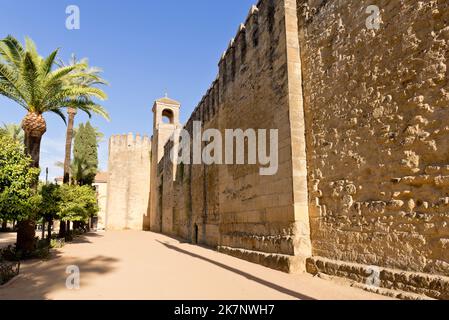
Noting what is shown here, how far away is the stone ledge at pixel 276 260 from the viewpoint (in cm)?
673

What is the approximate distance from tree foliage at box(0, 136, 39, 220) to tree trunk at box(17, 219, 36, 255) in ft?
8.70

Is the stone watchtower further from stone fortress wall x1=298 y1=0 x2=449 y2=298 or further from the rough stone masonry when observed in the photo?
stone fortress wall x1=298 y1=0 x2=449 y2=298

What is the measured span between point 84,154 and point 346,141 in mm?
22383

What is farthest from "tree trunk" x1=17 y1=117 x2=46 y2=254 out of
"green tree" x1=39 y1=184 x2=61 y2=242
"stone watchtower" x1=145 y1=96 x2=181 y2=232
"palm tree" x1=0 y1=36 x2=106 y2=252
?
"stone watchtower" x1=145 y1=96 x2=181 y2=232

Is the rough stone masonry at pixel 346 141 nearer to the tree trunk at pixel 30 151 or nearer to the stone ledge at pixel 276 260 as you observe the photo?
the stone ledge at pixel 276 260

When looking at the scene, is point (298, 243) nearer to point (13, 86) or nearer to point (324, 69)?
point (324, 69)

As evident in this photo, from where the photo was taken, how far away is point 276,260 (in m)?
7.35

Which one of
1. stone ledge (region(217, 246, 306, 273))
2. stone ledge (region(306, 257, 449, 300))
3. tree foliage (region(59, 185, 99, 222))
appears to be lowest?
stone ledge (region(217, 246, 306, 273))

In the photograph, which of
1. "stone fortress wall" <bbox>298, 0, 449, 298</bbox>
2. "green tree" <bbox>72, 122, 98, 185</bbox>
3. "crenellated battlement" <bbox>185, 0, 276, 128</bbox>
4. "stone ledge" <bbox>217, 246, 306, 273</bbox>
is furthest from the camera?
"green tree" <bbox>72, 122, 98, 185</bbox>

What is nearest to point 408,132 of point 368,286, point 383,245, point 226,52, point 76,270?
point 383,245

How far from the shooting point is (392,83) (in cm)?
515

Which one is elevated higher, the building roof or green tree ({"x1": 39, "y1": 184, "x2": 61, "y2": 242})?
the building roof

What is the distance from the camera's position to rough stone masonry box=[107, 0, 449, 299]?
4.52 meters
